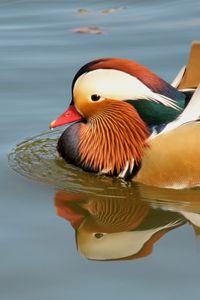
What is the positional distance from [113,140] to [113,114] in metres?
0.15

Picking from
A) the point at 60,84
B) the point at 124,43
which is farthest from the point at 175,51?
the point at 60,84

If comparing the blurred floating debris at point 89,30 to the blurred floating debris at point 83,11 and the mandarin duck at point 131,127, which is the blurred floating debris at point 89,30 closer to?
the blurred floating debris at point 83,11

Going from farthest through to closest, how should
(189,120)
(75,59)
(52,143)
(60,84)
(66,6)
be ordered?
(66,6) → (75,59) → (60,84) → (52,143) → (189,120)

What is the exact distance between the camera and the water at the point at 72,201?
411 centimetres

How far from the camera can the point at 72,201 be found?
5.05 metres

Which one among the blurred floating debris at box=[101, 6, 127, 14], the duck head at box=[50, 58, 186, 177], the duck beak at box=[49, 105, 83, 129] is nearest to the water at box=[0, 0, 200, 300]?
the duck head at box=[50, 58, 186, 177]

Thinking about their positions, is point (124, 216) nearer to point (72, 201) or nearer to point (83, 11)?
point (72, 201)

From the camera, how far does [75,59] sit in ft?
23.5

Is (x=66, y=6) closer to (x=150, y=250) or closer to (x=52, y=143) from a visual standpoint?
(x=52, y=143)

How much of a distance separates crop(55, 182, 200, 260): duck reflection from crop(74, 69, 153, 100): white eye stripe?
1.56 feet

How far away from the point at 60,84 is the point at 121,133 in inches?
49.6

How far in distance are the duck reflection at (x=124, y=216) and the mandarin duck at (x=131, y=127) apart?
0.12 m

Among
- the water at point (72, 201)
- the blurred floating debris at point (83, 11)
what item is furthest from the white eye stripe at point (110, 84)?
the blurred floating debris at point (83, 11)

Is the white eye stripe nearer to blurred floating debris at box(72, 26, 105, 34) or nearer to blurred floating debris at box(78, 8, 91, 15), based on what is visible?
blurred floating debris at box(72, 26, 105, 34)
